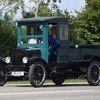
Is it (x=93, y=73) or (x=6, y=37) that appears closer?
(x=93, y=73)

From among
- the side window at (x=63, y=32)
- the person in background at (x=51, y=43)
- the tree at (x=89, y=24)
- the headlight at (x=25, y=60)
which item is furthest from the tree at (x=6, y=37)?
the headlight at (x=25, y=60)

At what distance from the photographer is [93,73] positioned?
22188mm

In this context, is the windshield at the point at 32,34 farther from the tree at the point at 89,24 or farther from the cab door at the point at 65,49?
the tree at the point at 89,24

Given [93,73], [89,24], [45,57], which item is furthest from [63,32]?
[89,24]

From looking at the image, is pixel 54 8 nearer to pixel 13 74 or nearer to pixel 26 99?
pixel 13 74

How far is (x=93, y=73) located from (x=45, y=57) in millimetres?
2198

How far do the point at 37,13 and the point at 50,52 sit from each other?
4037cm

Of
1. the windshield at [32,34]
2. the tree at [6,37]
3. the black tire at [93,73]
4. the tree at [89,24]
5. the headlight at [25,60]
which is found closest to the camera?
the headlight at [25,60]

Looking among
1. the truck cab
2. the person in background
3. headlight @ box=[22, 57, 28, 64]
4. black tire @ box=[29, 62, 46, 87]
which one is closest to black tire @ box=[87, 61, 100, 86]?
the truck cab

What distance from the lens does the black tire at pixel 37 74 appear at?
20.4 m

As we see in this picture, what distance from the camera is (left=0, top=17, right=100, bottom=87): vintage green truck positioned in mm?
20719

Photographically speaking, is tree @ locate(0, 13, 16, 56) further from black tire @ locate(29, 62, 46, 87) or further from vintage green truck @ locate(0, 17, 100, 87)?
black tire @ locate(29, 62, 46, 87)

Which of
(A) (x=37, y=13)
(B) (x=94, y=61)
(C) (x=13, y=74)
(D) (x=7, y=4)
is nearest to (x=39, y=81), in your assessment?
(C) (x=13, y=74)

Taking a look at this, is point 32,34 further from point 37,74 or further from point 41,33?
point 37,74
